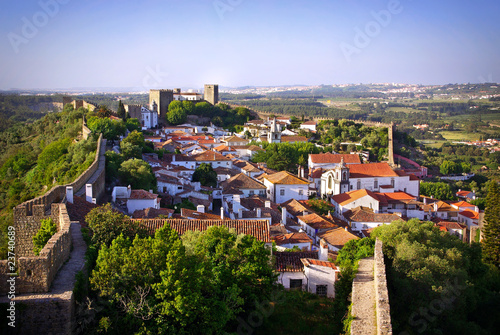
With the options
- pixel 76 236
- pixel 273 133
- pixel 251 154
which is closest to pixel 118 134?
pixel 251 154

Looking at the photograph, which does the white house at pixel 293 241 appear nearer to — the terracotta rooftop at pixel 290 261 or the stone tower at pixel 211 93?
the terracotta rooftop at pixel 290 261

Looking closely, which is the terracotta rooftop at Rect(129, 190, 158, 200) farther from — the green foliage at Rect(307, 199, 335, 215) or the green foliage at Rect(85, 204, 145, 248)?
the green foliage at Rect(307, 199, 335, 215)

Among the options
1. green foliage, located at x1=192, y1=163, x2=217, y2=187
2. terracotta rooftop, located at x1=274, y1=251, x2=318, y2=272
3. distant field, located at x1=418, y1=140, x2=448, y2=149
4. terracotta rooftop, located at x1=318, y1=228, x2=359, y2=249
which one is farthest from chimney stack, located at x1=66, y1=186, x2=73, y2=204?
distant field, located at x1=418, y1=140, x2=448, y2=149

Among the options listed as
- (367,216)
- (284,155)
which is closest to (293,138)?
(284,155)

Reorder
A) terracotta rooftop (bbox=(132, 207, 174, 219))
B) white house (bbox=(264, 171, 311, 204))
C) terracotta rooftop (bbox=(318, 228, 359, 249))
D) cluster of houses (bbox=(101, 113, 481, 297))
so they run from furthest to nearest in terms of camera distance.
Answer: white house (bbox=(264, 171, 311, 204)) → terracotta rooftop (bbox=(318, 228, 359, 249)) → terracotta rooftop (bbox=(132, 207, 174, 219)) → cluster of houses (bbox=(101, 113, 481, 297))

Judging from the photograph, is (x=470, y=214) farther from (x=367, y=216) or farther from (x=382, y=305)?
(x=382, y=305)

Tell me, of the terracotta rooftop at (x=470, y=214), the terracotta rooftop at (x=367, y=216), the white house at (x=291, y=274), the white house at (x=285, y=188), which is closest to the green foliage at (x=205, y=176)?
the white house at (x=285, y=188)

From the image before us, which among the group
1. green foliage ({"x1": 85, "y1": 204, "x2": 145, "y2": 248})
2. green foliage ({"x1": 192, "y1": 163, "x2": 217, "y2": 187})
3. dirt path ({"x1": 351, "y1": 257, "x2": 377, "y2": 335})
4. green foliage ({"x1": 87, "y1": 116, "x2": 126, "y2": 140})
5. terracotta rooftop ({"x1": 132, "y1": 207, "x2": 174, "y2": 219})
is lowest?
green foliage ({"x1": 192, "y1": 163, "x2": 217, "y2": 187})
